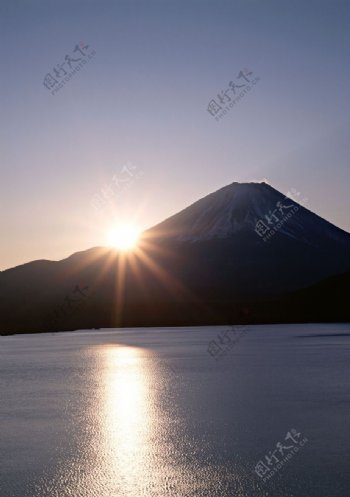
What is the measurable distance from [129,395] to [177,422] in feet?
32.3

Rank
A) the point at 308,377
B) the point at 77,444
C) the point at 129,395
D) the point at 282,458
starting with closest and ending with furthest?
the point at 282,458, the point at 77,444, the point at 129,395, the point at 308,377

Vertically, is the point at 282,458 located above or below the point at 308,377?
above

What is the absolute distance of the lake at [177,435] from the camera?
651 inches

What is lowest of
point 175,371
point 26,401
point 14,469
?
point 175,371

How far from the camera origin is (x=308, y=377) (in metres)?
41.3

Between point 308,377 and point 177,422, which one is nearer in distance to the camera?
point 177,422

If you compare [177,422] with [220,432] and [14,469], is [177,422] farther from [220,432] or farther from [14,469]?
[14,469]

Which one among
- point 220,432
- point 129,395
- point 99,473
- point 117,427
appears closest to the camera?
point 99,473

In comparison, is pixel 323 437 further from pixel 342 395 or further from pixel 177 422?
pixel 342 395

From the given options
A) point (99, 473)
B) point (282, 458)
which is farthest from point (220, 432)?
point (99, 473)

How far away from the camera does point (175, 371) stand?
4806cm

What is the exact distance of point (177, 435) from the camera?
74.8 ft

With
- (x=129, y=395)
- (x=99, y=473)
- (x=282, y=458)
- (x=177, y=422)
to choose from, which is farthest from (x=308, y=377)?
(x=99, y=473)

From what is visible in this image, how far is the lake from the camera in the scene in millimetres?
16531
